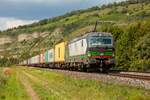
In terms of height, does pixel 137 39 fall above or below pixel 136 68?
above

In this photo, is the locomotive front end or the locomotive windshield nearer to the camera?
the locomotive front end

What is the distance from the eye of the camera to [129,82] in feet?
92.0

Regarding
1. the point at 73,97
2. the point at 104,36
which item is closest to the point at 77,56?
the point at 104,36

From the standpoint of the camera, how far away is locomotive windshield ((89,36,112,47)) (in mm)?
42625

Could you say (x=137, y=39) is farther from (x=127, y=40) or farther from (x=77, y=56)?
(x=77, y=56)

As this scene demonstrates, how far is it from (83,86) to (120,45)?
1436 inches

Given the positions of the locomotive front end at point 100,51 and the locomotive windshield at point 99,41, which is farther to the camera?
the locomotive windshield at point 99,41

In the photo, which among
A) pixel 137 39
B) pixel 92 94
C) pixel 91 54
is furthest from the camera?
pixel 137 39

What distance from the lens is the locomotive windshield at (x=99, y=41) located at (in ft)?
140

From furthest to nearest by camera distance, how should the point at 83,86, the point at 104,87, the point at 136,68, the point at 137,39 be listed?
the point at 137,39
the point at 136,68
the point at 83,86
the point at 104,87

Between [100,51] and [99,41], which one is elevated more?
[99,41]

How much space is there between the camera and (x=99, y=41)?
4297 centimetres

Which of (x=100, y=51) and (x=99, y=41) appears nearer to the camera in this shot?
(x=100, y=51)

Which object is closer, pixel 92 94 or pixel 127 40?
pixel 92 94
